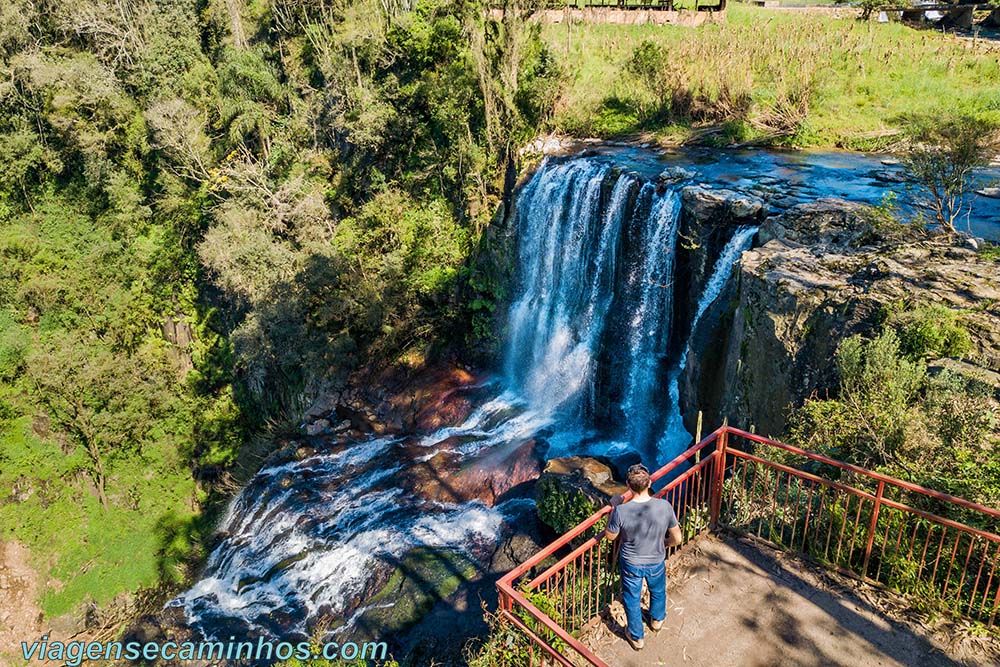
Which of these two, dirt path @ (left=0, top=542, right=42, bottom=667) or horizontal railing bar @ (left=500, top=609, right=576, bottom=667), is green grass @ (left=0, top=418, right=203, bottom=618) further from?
horizontal railing bar @ (left=500, top=609, right=576, bottom=667)

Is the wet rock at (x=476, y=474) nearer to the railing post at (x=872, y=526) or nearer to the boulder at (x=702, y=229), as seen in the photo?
the boulder at (x=702, y=229)

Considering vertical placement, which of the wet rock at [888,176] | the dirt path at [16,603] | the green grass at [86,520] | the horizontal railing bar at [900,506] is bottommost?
the dirt path at [16,603]

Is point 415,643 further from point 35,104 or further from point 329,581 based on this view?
point 35,104

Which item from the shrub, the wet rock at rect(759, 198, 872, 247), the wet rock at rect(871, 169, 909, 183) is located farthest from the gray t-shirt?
the wet rock at rect(871, 169, 909, 183)

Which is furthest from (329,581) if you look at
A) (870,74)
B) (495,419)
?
(870,74)

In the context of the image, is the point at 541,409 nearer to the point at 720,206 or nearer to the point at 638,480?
the point at 720,206

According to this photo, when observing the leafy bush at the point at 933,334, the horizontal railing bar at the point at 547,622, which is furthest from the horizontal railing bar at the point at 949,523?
the horizontal railing bar at the point at 547,622
